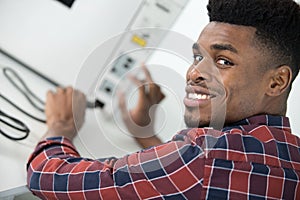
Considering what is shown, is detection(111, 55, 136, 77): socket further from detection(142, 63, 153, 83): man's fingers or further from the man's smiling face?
the man's smiling face

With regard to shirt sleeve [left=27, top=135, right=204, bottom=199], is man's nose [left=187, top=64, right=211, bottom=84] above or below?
above

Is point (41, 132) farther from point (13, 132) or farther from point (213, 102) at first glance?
point (213, 102)

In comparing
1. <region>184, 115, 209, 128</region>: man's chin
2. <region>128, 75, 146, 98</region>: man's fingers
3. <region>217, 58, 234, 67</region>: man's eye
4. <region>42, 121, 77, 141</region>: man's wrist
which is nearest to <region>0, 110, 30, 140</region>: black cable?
<region>42, 121, 77, 141</region>: man's wrist

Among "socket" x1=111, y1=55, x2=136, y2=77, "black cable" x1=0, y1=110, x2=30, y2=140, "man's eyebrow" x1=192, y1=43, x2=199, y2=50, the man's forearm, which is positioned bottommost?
"black cable" x1=0, y1=110, x2=30, y2=140

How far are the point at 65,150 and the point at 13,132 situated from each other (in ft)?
0.60

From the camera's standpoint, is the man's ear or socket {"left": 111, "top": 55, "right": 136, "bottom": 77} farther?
socket {"left": 111, "top": 55, "right": 136, "bottom": 77}

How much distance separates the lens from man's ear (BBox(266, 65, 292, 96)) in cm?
96

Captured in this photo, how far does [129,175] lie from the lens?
0.89m

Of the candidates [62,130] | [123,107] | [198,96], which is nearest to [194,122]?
[198,96]

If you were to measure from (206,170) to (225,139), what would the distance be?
65 millimetres

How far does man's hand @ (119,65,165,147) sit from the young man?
0.71ft

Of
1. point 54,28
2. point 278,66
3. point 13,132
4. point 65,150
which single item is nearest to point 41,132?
point 13,132

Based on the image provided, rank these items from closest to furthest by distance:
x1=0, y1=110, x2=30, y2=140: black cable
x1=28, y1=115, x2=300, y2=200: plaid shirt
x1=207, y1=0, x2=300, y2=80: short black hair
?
x1=28, y1=115, x2=300, y2=200: plaid shirt
x1=207, y1=0, x2=300, y2=80: short black hair
x1=0, y1=110, x2=30, y2=140: black cable

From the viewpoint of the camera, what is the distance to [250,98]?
964 mm
